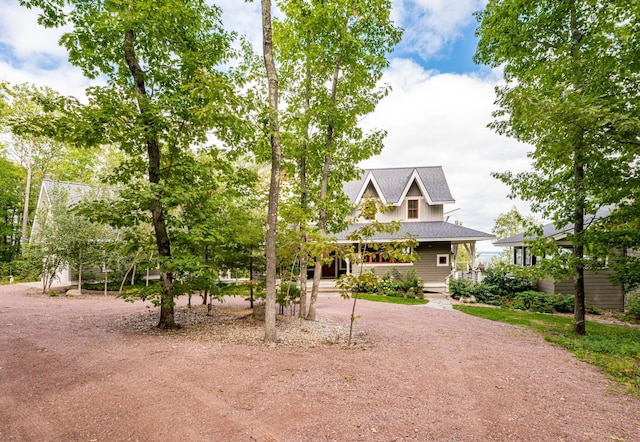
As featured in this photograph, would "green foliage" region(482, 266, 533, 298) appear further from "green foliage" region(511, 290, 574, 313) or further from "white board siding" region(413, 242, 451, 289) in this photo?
"white board siding" region(413, 242, 451, 289)

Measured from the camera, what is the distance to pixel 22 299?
13.3 metres

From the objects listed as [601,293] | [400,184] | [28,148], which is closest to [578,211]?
[601,293]

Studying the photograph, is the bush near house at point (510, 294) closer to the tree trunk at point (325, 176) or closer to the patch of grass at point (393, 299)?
the patch of grass at point (393, 299)

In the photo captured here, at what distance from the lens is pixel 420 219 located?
762 inches

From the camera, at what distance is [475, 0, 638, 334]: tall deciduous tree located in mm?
5945

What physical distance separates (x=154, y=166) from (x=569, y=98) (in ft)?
30.9

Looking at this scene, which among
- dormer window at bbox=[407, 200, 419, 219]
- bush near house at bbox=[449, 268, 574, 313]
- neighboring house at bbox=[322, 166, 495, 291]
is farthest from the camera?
dormer window at bbox=[407, 200, 419, 219]

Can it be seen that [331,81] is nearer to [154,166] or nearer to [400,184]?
[154,166]

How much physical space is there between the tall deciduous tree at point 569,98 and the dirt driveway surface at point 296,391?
4.00 metres

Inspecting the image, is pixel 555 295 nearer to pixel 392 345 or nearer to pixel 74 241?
pixel 392 345

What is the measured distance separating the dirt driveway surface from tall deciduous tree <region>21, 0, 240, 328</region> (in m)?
2.43

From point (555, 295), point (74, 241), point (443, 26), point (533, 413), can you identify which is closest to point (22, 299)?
point (74, 241)

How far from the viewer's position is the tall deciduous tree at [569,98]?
5.95m

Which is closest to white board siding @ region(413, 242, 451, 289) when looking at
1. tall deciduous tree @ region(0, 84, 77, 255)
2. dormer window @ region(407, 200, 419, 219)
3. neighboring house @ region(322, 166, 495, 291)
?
neighboring house @ region(322, 166, 495, 291)
